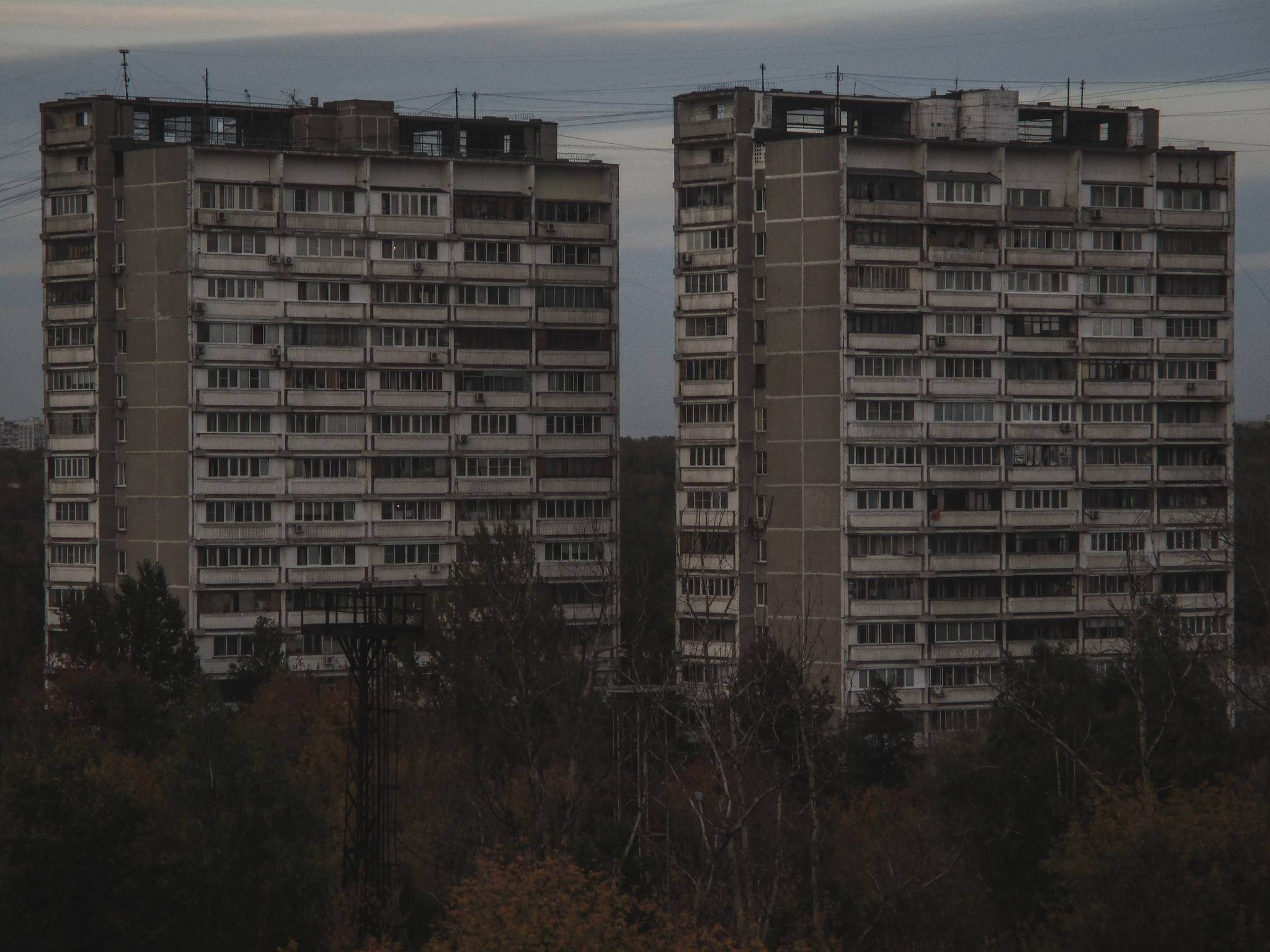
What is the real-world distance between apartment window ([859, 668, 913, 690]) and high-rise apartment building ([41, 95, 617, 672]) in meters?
14.3

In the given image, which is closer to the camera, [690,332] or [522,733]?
[522,733]

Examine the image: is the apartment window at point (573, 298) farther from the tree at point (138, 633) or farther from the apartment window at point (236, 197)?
the tree at point (138, 633)

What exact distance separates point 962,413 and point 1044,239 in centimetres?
1011

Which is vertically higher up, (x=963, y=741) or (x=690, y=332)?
(x=690, y=332)

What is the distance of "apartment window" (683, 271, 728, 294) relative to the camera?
272 ft

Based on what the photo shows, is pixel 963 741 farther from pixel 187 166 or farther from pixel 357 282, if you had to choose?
pixel 187 166

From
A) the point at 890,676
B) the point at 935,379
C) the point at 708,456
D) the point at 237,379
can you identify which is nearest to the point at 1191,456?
the point at 935,379

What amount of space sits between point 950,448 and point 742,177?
1715 centimetres

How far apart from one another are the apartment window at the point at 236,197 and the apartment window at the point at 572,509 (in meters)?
20.6

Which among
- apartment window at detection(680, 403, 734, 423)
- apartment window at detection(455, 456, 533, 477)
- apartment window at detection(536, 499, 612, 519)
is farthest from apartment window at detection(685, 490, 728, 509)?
apartment window at detection(455, 456, 533, 477)

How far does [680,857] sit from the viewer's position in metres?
54.2

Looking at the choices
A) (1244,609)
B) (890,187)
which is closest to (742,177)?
(890,187)

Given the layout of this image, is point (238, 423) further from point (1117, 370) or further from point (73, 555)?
point (1117, 370)

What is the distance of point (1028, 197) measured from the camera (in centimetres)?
8512
